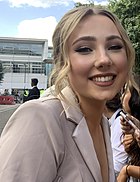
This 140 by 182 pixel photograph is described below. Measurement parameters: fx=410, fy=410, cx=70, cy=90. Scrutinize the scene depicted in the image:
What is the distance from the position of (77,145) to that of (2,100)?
44.1m

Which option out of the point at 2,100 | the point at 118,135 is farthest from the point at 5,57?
the point at 118,135

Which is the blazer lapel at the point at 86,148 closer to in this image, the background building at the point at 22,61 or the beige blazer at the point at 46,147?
the beige blazer at the point at 46,147

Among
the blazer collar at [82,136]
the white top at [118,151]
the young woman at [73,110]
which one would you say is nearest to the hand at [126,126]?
the white top at [118,151]

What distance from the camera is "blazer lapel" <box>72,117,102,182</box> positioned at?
140cm

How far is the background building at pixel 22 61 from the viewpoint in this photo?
7544 cm

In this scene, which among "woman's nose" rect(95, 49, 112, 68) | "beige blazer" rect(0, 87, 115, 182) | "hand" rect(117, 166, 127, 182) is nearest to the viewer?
"beige blazer" rect(0, 87, 115, 182)

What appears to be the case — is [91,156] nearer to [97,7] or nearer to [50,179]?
[50,179]

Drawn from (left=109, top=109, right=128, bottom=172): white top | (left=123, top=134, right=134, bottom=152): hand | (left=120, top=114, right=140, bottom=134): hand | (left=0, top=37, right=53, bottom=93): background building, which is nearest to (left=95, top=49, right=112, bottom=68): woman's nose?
(left=120, top=114, right=140, bottom=134): hand

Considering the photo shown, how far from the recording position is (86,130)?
147cm

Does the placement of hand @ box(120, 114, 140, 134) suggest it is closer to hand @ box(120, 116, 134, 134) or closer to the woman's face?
hand @ box(120, 116, 134, 134)

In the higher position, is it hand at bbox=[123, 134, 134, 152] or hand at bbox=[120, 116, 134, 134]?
hand at bbox=[120, 116, 134, 134]

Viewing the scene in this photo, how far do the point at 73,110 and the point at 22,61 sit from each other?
80.3 meters

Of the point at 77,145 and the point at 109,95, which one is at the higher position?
the point at 109,95

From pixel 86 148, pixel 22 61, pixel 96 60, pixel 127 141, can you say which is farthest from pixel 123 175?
pixel 22 61
